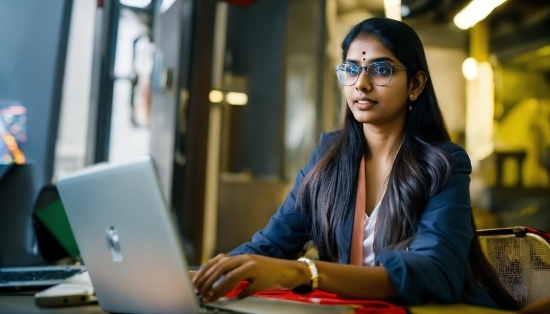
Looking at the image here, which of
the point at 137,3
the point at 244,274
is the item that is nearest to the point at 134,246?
the point at 244,274

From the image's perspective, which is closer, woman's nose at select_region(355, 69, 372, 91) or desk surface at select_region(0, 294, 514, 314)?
desk surface at select_region(0, 294, 514, 314)

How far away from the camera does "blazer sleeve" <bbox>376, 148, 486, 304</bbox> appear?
3.59 feet

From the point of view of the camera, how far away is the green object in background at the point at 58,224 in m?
2.34

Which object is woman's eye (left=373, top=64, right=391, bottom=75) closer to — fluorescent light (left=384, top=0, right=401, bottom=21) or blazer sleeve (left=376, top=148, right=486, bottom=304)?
blazer sleeve (left=376, top=148, right=486, bottom=304)

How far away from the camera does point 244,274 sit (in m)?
0.98

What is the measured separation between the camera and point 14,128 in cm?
247

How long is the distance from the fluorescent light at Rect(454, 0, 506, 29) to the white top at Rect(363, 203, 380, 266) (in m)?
5.48

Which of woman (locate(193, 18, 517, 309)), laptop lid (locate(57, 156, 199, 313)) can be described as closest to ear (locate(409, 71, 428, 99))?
woman (locate(193, 18, 517, 309))

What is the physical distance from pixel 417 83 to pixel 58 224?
61.8 inches

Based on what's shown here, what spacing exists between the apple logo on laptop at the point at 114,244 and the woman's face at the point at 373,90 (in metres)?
0.73

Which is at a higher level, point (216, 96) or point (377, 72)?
point (216, 96)

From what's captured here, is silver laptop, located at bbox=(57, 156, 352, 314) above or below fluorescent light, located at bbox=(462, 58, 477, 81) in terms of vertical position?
below

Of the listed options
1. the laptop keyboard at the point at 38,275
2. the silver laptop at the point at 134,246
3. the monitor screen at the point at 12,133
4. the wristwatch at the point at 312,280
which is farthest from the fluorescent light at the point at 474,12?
the silver laptop at the point at 134,246

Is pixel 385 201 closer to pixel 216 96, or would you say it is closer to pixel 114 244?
pixel 114 244
